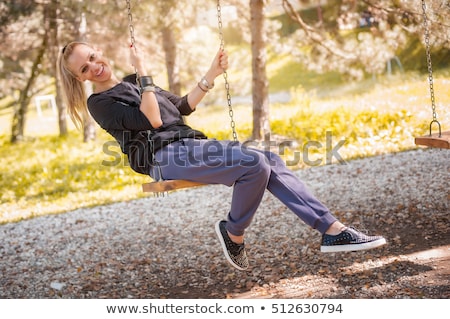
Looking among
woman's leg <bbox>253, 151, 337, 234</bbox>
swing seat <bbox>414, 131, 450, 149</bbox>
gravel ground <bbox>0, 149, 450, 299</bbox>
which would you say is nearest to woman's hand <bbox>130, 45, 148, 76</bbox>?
woman's leg <bbox>253, 151, 337, 234</bbox>

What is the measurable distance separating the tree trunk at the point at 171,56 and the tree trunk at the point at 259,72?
1.98m

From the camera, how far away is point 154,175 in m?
3.00

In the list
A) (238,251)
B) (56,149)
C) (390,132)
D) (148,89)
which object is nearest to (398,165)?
(390,132)

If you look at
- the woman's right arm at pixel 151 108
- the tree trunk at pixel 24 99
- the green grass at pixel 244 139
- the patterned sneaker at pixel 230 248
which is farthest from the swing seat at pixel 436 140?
the tree trunk at pixel 24 99

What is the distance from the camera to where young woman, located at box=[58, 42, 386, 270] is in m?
2.79

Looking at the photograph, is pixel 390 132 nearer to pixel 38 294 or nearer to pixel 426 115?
pixel 426 115

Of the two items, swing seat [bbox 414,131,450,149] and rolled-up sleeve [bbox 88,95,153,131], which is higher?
rolled-up sleeve [bbox 88,95,153,131]

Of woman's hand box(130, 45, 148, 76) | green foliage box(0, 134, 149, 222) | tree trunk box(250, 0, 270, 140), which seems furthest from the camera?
tree trunk box(250, 0, 270, 140)

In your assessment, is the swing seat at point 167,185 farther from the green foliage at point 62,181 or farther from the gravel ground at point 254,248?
the green foliage at point 62,181

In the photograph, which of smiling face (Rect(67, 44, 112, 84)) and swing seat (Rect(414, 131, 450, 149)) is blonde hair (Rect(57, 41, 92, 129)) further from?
swing seat (Rect(414, 131, 450, 149))

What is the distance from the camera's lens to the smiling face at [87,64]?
304 centimetres

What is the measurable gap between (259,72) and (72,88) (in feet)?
14.6

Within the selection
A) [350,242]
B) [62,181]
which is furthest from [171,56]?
[350,242]
